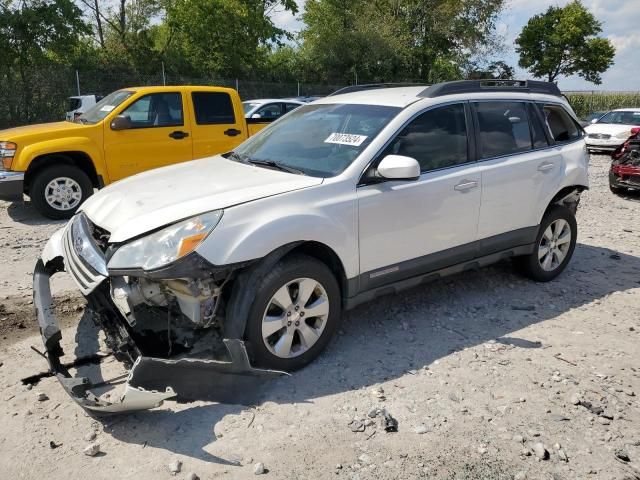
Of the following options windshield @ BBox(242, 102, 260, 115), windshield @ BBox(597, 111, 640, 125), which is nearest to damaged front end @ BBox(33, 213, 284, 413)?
windshield @ BBox(242, 102, 260, 115)

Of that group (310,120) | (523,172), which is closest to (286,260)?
(310,120)

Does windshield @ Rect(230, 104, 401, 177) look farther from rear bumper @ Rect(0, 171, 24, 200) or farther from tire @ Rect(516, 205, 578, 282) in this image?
rear bumper @ Rect(0, 171, 24, 200)

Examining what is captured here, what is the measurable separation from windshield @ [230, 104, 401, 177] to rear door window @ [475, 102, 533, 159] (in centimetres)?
94

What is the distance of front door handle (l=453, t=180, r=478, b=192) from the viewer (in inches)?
170

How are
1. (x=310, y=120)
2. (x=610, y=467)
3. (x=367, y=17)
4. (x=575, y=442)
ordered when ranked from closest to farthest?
(x=610, y=467) < (x=575, y=442) < (x=310, y=120) < (x=367, y=17)

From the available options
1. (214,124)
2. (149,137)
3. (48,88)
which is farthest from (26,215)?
(48,88)

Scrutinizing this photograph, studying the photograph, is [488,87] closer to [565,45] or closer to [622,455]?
[622,455]

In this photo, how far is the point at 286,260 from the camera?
3.50 metres

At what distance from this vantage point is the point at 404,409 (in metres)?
3.30

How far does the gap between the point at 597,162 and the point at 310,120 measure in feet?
43.8

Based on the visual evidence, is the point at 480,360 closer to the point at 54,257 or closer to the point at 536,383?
the point at 536,383

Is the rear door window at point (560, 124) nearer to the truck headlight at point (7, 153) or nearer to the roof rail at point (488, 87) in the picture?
the roof rail at point (488, 87)

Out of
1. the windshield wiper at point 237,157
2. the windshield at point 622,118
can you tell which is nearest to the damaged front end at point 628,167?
the windshield at point 622,118

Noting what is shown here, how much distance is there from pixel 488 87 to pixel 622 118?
582 inches
